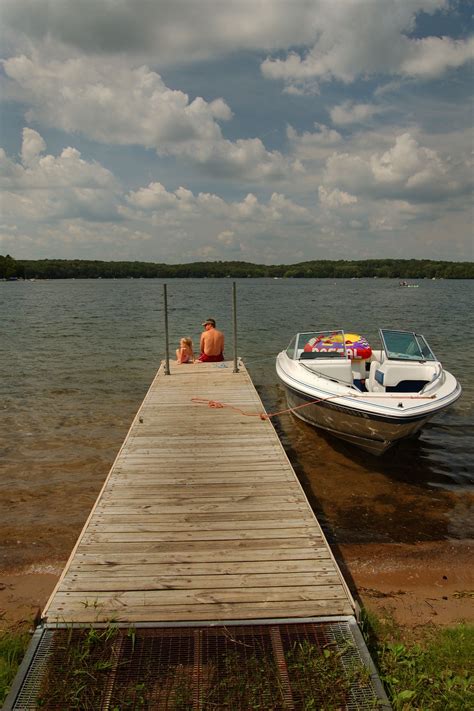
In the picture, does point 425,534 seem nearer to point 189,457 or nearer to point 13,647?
point 189,457

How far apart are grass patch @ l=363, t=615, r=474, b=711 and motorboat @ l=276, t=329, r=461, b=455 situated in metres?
3.56

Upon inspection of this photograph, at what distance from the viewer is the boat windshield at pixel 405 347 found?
10.1m

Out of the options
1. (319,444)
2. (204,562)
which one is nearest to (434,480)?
(319,444)

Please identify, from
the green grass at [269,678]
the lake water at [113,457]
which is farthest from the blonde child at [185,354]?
the green grass at [269,678]

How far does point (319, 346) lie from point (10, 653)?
8133 millimetres

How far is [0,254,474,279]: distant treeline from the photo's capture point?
5699 inches

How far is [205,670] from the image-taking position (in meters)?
3.13

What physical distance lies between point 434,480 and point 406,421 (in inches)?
60.5

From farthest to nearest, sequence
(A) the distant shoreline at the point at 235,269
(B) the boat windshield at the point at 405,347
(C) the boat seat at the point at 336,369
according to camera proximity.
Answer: (A) the distant shoreline at the point at 235,269
(B) the boat windshield at the point at 405,347
(C) the boat seat at the point at 336,369

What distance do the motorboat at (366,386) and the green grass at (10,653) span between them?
5.59 m

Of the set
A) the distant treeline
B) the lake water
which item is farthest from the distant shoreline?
the lake water

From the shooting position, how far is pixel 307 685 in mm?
3037

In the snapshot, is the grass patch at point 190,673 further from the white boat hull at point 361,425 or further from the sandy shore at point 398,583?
the white boat hull at point 361,425

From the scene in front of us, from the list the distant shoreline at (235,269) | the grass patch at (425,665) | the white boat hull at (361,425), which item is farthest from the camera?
the distant shoreline at (235,269)
